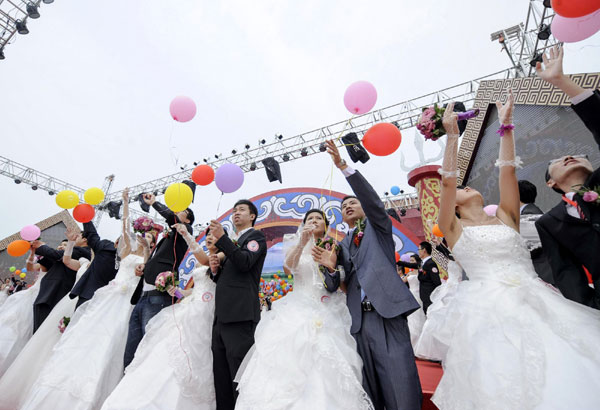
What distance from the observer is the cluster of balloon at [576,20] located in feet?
5.48

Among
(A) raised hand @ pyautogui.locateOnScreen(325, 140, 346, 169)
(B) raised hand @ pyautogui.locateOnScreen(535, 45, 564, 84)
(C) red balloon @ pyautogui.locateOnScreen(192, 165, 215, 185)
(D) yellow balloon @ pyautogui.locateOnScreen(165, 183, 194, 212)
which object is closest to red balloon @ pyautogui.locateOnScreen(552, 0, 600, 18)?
(B) raised hand @ pyautogui.locateOnScreen(535, 45, 564, 84)

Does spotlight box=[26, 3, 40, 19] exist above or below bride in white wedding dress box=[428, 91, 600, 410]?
above

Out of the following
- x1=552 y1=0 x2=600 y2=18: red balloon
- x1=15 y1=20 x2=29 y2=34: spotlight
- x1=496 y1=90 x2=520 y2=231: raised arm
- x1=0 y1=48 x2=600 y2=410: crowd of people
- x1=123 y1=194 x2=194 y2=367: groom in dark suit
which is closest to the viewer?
x1=0 y1=48 x2=600 y2=410: crowd of people

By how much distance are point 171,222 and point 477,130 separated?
6512 mm

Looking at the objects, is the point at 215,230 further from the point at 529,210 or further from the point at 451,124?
the point at 529,210

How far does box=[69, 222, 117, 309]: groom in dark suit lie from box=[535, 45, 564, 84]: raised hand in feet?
14.5

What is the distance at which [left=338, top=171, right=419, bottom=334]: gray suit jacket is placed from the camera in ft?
6.21


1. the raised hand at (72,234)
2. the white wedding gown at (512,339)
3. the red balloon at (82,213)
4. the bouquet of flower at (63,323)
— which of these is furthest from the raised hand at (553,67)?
the raised hand at (72,234)

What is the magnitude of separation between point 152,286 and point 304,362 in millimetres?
1983

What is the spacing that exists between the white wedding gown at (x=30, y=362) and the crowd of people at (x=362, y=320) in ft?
0.05

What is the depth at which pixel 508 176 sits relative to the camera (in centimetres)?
203

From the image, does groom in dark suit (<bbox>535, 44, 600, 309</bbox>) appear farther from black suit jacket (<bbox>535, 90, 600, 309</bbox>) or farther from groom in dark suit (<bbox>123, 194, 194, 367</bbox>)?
groom in dark suit (<bbox>123, 194, 194, 367</bbox>)

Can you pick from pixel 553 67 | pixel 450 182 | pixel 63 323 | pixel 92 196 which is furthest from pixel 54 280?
pixel 553 67

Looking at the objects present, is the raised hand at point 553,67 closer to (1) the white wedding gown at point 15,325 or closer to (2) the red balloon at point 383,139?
(2) the red balloon at point 383,139
